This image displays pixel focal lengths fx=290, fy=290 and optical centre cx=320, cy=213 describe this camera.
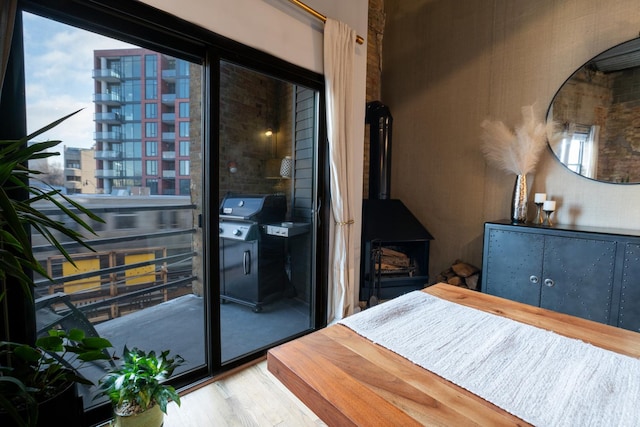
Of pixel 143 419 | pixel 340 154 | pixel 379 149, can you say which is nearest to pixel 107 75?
pixel 340 154

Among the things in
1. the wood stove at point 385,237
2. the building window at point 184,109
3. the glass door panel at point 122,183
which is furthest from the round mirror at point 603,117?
the building window at point 184,109

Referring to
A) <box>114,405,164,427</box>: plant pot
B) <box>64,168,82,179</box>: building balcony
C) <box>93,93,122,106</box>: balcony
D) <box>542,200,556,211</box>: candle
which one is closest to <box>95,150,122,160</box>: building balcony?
<box>64,168,82,179</box>: building balcony

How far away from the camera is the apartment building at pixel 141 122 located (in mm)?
1778

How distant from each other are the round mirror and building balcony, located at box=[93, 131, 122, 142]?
3272mm

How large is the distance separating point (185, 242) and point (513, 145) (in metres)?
2.94

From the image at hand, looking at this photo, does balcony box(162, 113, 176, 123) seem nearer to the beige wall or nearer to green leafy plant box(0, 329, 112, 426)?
green leafy plant box(0, 329, 112, 426)

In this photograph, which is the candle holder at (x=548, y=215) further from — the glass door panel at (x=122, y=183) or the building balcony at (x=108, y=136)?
the building balcony at (x=108, y=136)

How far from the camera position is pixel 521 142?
7.90 feet

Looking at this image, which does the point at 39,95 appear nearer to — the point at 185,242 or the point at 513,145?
the point at 185,242

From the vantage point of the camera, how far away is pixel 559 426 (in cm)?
55

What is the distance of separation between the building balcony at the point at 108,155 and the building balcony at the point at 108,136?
0.25 feet

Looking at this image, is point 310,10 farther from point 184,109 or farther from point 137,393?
point 137,393

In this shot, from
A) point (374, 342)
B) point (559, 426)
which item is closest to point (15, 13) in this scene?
point (374, 342)

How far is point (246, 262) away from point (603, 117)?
10.2 ft
